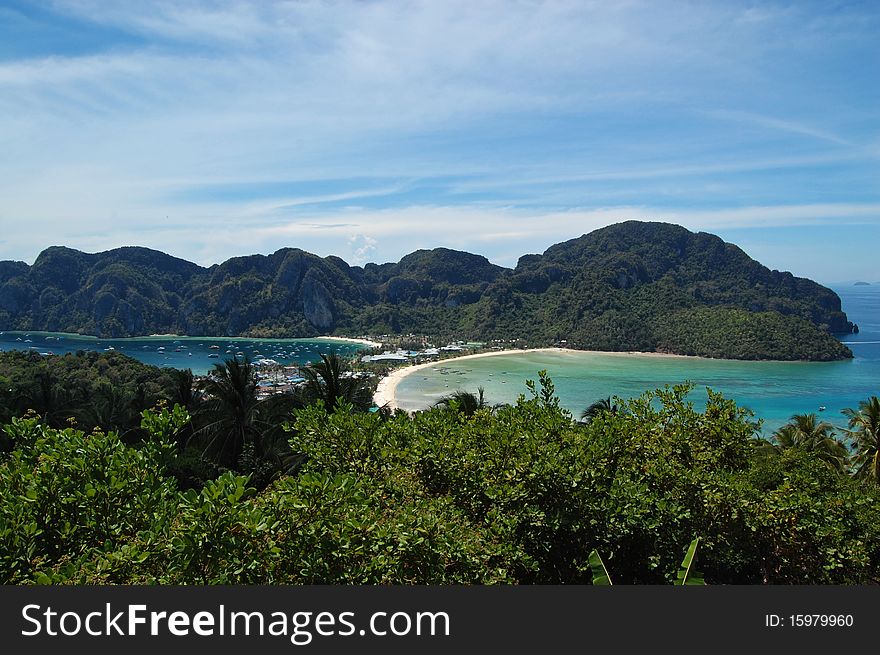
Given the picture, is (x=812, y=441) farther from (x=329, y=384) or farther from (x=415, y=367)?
(x=415, y=367)

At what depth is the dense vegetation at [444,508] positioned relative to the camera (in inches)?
159

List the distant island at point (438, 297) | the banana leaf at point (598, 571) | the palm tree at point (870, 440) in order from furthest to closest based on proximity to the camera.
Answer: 1. the distant island at point (438, 297)
2. the palm tree at point (870, 440)
3. the banana leaf at point (598, 571)

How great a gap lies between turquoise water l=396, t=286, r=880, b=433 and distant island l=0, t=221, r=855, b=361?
52.9ft

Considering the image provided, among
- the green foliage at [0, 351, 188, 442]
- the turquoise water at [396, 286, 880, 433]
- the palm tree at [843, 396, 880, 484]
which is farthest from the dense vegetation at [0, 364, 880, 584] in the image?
the turquoise water at [396, 286, 880, 433]

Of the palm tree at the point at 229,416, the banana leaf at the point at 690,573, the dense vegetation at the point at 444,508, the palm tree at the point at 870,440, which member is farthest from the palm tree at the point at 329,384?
the palm tree at the point at 870,440

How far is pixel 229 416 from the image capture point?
1708 cm

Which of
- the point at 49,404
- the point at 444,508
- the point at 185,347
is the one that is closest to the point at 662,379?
the point at 49,404

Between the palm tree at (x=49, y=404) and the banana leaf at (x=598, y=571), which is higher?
the banana leaf at (x=598, y=571)

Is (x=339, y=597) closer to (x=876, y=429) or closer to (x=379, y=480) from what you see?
(x=379, y=480)

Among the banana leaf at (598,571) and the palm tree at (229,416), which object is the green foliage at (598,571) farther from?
the palm tree at (229,416)

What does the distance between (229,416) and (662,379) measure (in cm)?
Result: 7343

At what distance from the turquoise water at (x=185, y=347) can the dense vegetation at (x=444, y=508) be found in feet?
325

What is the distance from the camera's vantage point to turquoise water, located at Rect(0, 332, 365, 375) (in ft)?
363

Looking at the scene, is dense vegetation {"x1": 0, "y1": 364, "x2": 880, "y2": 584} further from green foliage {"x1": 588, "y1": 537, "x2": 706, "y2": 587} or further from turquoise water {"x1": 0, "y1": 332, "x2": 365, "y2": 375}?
turquoise water {"x1": 0, "y1": 332, "x2": 365, "y2": 375}
